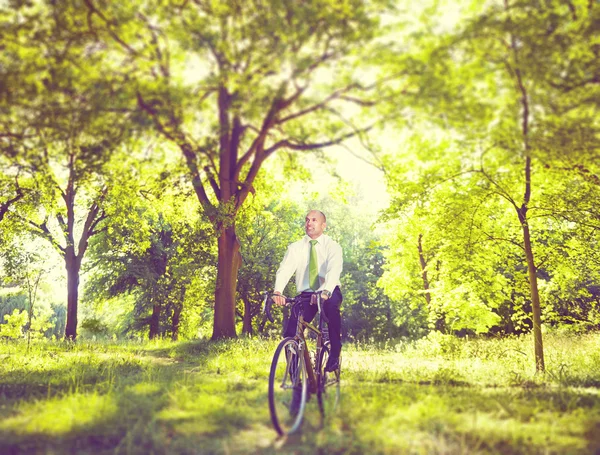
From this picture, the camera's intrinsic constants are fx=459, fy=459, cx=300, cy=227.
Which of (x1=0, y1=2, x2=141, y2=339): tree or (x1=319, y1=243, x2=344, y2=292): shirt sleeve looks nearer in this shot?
(x1=319, y1=243, x2=344, y2=292): shirt sleeve

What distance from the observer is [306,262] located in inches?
227

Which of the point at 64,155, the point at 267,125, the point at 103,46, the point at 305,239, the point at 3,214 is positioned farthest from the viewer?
the point at 3,214

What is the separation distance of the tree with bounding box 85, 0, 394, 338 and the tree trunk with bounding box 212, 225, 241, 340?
622cm

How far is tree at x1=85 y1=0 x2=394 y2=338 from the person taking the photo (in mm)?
6355

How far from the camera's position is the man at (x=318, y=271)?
5602 mm

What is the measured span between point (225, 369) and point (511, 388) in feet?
15.5

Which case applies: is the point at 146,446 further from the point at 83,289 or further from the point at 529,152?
the point at 83,289

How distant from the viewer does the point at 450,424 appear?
4422 mm

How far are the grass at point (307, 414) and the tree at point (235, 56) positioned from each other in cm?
371

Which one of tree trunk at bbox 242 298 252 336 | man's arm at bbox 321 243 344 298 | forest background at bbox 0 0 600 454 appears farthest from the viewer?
tree trunk at bbox 242 298 252 336

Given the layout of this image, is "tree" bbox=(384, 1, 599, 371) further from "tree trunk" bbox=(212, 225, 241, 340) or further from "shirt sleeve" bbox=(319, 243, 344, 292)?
"tree trunk" bbox=(212, 225, 241, 340)

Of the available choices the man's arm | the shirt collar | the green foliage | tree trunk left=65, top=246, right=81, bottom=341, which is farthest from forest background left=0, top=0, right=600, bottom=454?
the green foliage

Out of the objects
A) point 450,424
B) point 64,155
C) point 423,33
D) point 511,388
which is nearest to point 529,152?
point 423,33

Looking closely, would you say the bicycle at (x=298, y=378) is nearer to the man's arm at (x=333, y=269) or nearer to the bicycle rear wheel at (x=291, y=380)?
the bicycle rear wheel at (x=291, y=380)
